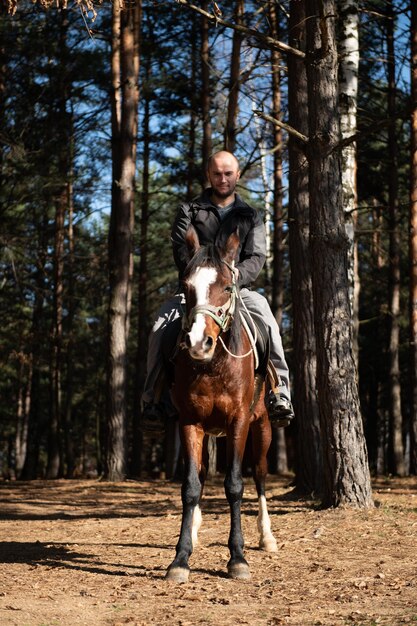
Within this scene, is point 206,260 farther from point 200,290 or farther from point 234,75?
point 234,75

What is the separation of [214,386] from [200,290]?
2.60ft

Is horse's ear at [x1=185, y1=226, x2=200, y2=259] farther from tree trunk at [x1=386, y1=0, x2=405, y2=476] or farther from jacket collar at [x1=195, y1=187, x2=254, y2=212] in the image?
tree trunk at [x1=386, y1=0, x2=405, y2=476]

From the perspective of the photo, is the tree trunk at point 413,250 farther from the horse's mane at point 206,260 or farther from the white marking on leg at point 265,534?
the horse's mane at point 206,260

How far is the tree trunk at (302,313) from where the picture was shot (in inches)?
467

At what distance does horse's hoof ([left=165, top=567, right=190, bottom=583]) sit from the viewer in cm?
623

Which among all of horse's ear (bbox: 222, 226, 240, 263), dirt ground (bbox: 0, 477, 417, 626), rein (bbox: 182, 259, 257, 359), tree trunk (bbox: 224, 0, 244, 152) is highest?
tree trunk (bbox: 224, 0, 244, 152)

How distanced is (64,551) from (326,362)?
11.8ft

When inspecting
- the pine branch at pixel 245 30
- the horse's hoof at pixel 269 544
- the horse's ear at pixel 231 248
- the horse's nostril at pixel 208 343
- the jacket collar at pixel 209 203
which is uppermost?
the pine branch at pixel 245 30

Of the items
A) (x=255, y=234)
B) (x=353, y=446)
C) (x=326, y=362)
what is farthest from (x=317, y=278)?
(x=255, y=234)

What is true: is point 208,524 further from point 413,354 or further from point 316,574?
point 413,354

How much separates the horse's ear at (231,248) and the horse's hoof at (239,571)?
2.31 m

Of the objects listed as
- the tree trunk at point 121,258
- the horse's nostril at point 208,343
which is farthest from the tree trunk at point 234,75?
the horse's nostril at point 208,343

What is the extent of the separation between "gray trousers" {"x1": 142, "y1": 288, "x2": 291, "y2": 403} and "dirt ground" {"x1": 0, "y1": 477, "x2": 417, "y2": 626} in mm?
1473

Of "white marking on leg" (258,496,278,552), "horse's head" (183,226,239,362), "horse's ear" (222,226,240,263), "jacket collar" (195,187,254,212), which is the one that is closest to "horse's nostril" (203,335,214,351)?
"horse's head" (183,226,239,362)
